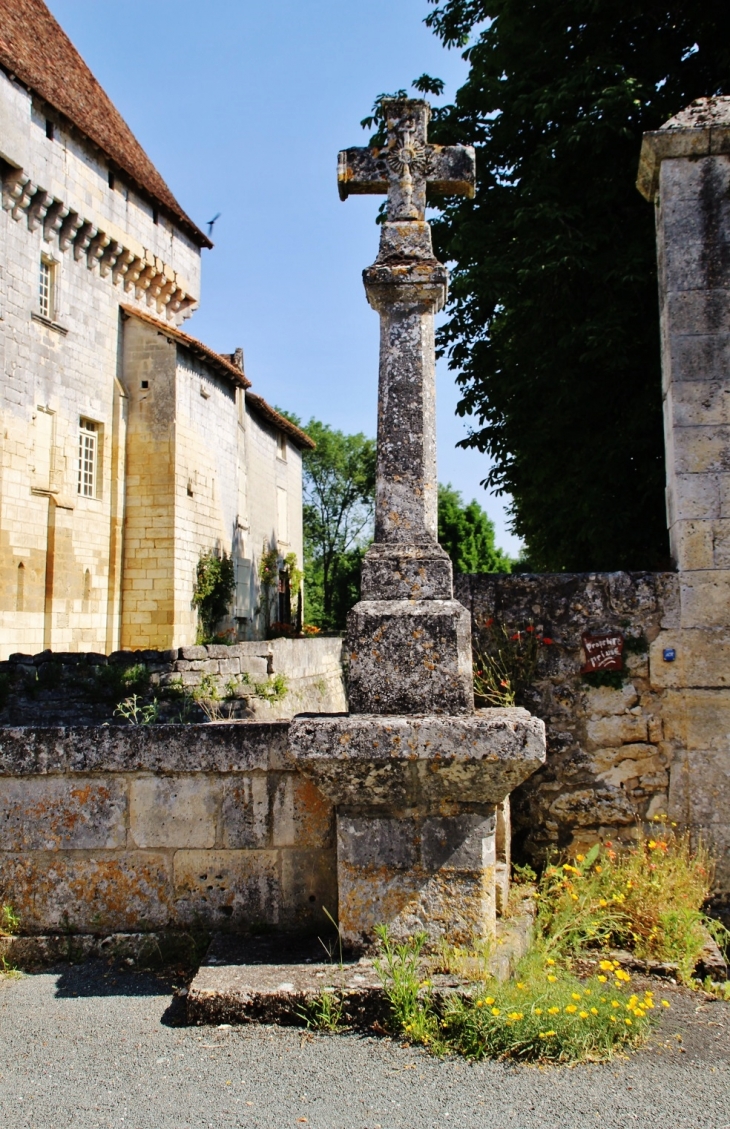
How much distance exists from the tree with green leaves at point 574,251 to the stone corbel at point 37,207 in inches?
369

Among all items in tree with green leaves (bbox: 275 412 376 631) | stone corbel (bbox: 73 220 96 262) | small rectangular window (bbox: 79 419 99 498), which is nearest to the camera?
small rectangular window (bbox: 79 419 99 498)

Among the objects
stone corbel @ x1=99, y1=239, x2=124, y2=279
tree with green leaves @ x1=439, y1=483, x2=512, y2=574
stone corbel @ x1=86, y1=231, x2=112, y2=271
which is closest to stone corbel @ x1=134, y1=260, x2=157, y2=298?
stone corbel @ x1=99, y1=239, x2=124, y2=279

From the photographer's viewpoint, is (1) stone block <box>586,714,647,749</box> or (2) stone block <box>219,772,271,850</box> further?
(1) stone block <box>586,714,647,749</box>

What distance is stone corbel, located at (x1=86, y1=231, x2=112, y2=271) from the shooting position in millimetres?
18391

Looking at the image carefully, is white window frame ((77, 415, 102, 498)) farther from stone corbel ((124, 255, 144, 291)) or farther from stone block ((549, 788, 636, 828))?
stone block ((549, 788, 636, 828))

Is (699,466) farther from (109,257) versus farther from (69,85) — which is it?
(69,85)

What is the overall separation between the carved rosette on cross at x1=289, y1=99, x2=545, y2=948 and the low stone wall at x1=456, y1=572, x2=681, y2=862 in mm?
1448

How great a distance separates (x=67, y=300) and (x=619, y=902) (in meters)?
17.0

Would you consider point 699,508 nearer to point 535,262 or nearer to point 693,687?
point 693,687

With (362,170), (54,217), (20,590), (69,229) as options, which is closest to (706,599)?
(362,170)

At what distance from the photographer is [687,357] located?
485cm

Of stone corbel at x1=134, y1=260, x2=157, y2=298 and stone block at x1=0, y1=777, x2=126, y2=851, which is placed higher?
stone corbel at x1=134, y1=260, x2=157, y2=298

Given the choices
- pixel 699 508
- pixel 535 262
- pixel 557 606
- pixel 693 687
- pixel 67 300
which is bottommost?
pixel 693 687

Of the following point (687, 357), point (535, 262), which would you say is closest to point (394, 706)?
point (687, 357)
